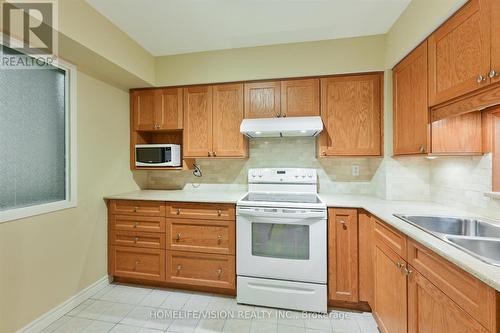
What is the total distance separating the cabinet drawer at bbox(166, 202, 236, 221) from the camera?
2137mm

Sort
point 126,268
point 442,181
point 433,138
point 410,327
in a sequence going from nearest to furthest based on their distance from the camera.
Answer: point 410,327 < point 433,138 < point 442,181 < point 126,268

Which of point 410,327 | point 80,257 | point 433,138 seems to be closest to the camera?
point 410,327

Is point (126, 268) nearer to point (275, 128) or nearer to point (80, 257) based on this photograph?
point (80, 257)

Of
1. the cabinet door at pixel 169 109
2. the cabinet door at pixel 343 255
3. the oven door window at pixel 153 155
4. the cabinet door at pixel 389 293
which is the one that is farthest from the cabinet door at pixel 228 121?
the cabinet door at pixel 389 293

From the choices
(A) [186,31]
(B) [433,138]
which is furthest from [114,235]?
(B) [433,138]

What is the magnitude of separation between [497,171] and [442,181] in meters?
0.47

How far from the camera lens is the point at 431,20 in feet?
4.91

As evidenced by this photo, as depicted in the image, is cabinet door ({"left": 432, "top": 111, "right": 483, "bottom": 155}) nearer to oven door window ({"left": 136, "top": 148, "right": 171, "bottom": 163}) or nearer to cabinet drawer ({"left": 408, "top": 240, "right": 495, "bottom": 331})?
cabinet drawer ({"left": 408, "top": 240, "right": 495, "bottom": 331})

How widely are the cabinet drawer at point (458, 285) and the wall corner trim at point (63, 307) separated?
8.46 ft

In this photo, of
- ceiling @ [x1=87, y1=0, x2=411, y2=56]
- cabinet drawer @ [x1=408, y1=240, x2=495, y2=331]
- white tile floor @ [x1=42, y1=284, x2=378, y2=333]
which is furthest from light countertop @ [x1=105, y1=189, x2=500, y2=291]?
ceiling @ [x1=87, y1=0, x2=411, y2=56]

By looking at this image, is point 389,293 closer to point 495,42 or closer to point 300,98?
point 495,42

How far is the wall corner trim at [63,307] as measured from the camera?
1678mm

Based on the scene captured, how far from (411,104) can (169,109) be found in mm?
2356

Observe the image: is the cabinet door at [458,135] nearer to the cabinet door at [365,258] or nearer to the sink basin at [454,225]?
the sink basin at [454,225]
